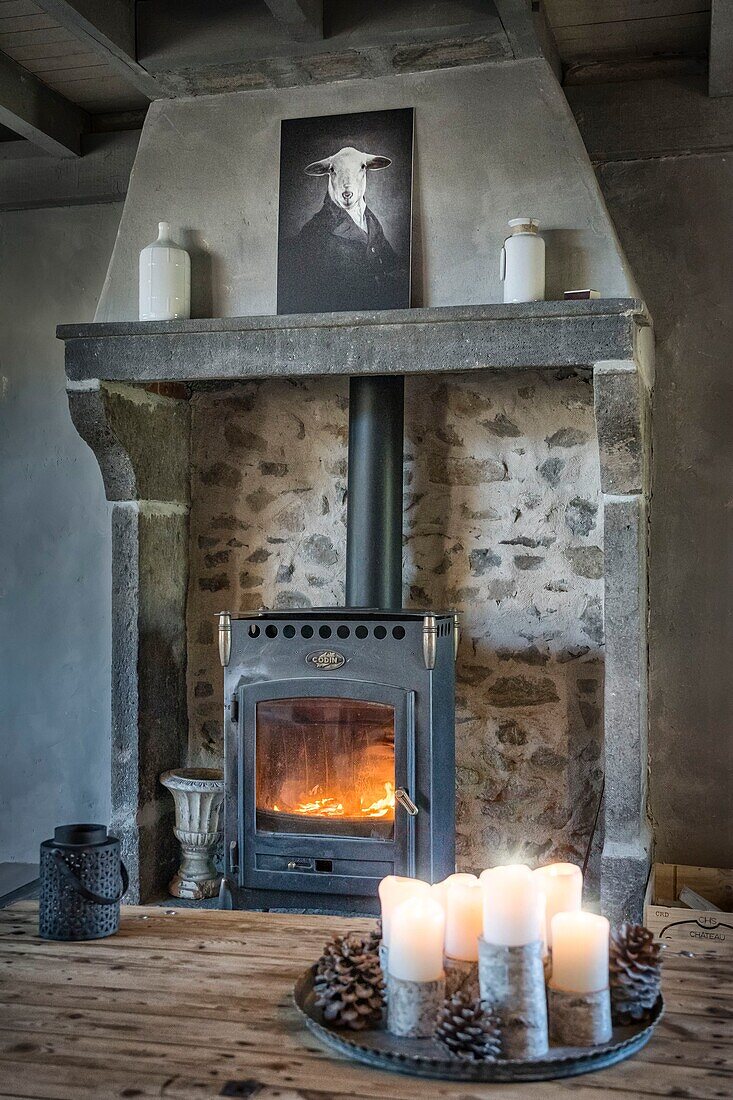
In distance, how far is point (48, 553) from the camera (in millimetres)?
4398

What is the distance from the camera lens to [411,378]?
403 centimetres

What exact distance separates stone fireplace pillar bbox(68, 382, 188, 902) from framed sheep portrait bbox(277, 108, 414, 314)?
71 cm

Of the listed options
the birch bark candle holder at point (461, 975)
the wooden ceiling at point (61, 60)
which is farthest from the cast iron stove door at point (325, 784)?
the wooden ceiling at point (61, 60)

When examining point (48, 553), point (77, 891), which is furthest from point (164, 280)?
point (77, 891)

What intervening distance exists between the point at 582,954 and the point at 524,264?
2.31 metres

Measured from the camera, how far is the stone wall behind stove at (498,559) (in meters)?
3.84

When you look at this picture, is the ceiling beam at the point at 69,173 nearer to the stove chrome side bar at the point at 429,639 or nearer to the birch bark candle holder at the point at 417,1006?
the stove chrome side bar at the point at 429,639

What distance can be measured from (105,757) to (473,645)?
1.55m

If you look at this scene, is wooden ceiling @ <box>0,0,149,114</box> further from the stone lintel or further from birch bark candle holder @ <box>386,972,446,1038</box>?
birch bark candle holder @ <box>386,972,446,1038</box>

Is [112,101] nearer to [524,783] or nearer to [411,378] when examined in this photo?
[411,378]

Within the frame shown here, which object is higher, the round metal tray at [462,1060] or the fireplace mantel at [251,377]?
the fireplace mantel at [251,377]

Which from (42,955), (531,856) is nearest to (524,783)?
(531,856)

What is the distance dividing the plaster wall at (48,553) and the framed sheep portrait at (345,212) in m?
1.08

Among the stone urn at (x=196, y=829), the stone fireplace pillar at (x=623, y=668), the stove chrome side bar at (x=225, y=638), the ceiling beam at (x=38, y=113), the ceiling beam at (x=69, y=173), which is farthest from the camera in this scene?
the ceiling beam at (x=69, y=173)
